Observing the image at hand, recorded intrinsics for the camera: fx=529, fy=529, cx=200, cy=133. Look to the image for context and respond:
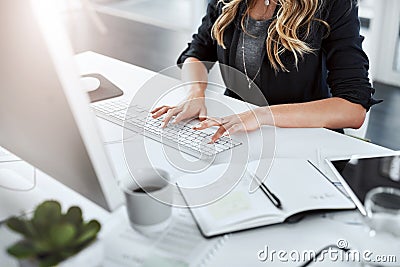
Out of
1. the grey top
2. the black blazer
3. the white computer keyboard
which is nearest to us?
the white computer keyboard

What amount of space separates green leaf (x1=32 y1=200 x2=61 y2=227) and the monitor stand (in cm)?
24

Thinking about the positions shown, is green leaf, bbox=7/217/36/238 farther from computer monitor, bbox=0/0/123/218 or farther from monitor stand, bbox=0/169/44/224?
monitor stand, bbox=0/169/44/224

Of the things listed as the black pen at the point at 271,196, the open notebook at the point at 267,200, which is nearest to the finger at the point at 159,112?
the open notebook at the point at 267,200

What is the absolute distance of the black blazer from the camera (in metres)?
1.43

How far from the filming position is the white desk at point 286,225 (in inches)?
35.3

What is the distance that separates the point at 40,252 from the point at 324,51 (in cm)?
109

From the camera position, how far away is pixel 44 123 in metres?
0.83

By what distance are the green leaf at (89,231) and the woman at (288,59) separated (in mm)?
520

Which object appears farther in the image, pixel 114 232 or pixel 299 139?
pixel 299 139

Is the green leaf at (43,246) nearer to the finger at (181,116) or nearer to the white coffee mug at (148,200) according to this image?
the white coffee mug at (148,200)

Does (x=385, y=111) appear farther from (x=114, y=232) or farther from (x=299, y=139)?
(x=114, y=232)

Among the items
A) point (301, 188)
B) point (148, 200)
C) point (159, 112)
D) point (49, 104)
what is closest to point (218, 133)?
point (159, 112)

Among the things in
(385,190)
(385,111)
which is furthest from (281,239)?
(385,111)

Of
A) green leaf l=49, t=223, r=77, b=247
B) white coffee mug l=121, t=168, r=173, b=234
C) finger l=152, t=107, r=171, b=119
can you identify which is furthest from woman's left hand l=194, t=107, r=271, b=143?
green leaf l=49, t=223, r=77, b=247
